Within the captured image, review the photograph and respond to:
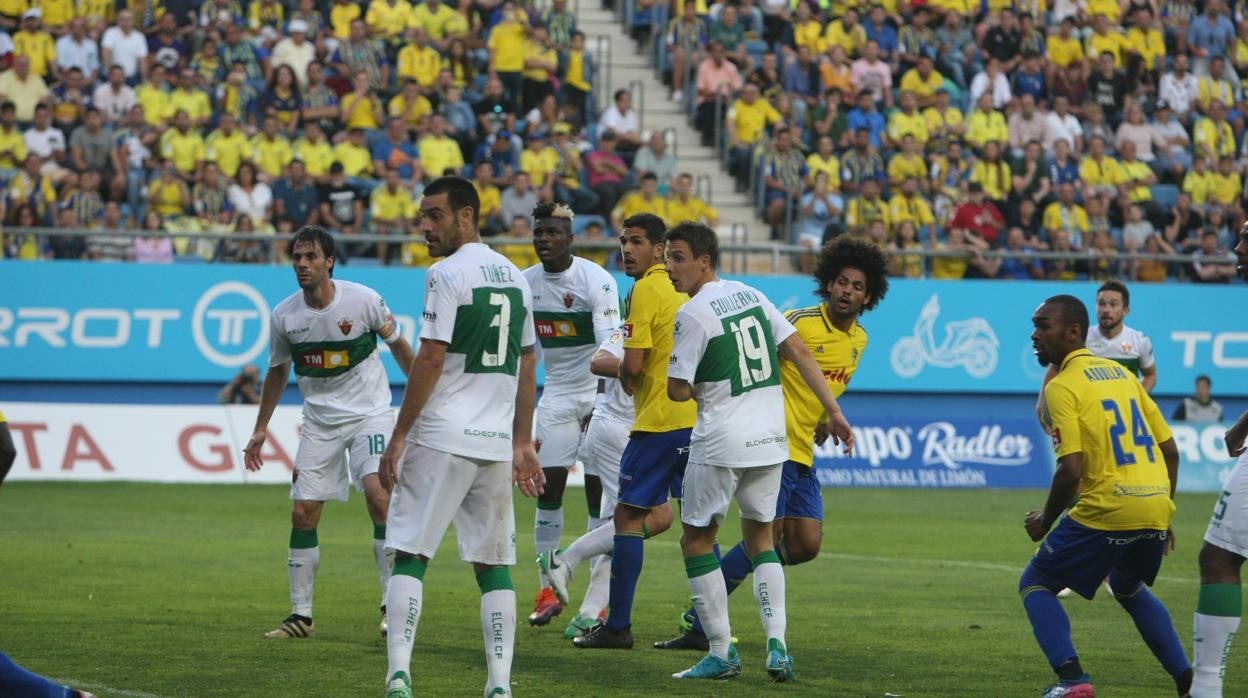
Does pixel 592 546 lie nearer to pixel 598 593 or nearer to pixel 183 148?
pixel 598 593

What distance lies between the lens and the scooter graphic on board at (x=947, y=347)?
93.2ft

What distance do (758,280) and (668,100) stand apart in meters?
6.66

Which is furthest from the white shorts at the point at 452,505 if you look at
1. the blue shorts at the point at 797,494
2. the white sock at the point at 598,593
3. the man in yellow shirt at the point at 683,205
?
the man in yellow shirt at the point at 683,205

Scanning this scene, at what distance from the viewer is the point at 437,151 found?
27.1m

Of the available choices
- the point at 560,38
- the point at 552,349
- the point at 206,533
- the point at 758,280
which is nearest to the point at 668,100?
the point at 560,38

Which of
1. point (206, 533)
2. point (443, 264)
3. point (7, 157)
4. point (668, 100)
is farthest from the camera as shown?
point (668, 100)

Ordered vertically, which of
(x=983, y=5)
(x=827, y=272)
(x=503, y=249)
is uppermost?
(x=983, y=5)

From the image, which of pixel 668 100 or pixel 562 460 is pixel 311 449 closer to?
pixel 562 460

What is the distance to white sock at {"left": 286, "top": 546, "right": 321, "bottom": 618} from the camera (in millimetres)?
11156

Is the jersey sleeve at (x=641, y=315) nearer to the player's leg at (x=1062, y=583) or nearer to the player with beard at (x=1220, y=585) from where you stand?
the player's leg at (x=1062, y=583)

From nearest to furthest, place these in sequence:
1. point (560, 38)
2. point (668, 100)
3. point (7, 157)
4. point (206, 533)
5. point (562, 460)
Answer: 1. point (562, 460)
2. point (206, 533)
3. point (7, 157)
4. point (560, 38)
5. point (668, 100)

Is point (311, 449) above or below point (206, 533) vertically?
above

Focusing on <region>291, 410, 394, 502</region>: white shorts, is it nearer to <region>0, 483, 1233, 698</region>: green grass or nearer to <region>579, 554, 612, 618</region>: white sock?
<region>0, 483, 1233, 698</region>: green grass

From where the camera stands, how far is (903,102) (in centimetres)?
3100
